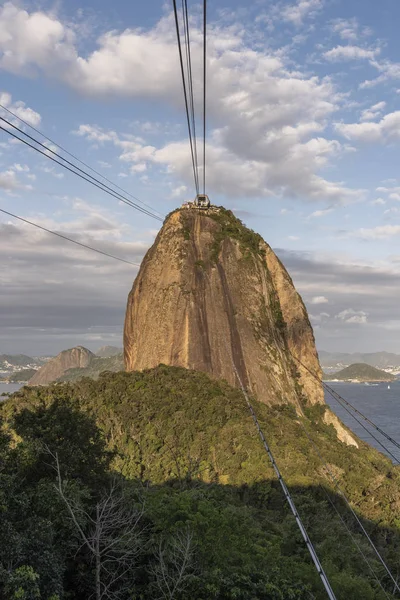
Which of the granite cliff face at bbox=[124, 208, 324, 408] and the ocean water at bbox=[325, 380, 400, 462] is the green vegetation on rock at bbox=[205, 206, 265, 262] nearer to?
the granite cliff face at bbox=[124, 208, 324, 408]

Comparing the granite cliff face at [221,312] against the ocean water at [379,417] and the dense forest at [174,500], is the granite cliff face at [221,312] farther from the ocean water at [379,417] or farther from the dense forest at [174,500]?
the ocean water at [379,417]

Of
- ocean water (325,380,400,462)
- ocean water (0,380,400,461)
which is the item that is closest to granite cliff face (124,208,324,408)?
ocean water (0,380,400,461)

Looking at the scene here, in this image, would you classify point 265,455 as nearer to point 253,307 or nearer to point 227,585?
point 227,585

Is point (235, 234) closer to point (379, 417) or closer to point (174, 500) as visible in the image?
point (174, 500)

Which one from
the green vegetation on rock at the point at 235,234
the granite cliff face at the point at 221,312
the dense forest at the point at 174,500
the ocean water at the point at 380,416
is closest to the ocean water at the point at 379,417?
the ocean water at the point at 380,416

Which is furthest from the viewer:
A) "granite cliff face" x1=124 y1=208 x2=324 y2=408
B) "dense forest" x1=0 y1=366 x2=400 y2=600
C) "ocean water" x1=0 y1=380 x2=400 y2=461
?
"ocean water" x1=0 y1=380 x2=400 y2=461

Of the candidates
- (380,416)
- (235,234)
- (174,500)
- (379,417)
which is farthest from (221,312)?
(380,416)

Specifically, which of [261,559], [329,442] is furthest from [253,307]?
[261,559]
